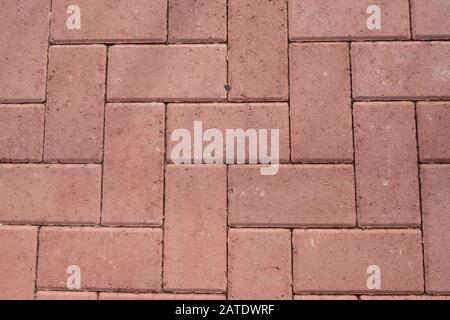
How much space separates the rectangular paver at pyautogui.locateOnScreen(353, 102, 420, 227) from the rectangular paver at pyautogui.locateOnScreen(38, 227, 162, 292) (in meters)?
1.16

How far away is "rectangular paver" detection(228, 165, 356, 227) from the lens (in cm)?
216

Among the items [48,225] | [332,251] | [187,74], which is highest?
[187,74]

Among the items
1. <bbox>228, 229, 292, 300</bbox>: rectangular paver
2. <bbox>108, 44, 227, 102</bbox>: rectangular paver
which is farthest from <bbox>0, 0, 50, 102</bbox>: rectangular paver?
<bbox>228, 229, 292, 300</bbox>: rectangular paver

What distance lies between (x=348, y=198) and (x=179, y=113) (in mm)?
1045

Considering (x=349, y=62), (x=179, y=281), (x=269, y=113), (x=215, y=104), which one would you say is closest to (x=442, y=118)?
(x=349, y=62)

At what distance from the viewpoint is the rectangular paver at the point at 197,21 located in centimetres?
230

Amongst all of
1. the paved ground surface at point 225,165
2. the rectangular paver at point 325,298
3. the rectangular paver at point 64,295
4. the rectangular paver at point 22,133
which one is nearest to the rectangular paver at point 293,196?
the paved ground surface at point 225,165

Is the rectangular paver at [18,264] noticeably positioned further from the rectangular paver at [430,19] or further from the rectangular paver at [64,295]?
the rectangular paver at [430,19]

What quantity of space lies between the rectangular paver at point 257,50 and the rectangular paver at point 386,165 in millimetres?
483

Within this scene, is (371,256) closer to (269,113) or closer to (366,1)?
(269,113)

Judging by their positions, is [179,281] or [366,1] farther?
[366,1]

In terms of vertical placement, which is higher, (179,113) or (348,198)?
(179,113)
